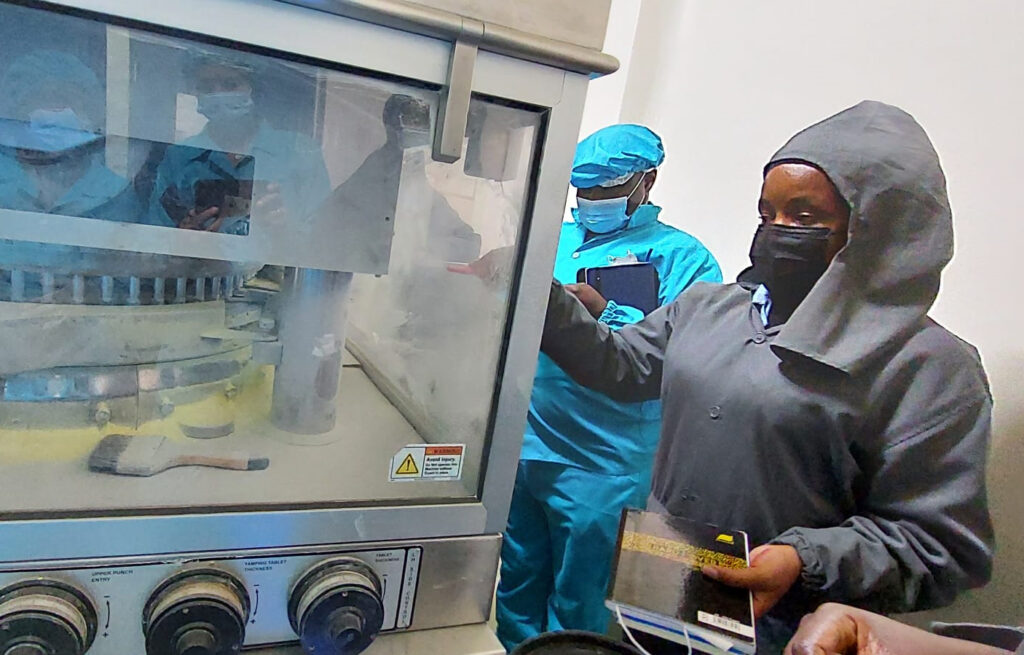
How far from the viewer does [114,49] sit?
1.56 feet

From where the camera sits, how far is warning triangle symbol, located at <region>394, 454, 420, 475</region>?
2.07 feet

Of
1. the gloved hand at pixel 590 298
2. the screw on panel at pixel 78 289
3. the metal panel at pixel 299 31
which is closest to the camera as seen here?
the metal panel at pixel 299 31

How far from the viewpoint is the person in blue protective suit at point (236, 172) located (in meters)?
0.53

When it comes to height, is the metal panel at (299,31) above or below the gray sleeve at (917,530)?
above

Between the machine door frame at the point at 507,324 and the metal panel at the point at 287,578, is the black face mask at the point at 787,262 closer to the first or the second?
the machine door frame at the point at 507,324

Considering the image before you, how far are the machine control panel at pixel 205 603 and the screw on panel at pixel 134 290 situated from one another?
0.21 m

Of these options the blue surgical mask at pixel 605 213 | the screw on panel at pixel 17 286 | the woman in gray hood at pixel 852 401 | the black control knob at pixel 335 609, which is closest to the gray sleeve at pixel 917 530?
the woman in gray hood at pixel 852 401

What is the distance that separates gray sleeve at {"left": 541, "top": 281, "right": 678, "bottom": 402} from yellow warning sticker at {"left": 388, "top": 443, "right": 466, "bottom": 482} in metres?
0.35

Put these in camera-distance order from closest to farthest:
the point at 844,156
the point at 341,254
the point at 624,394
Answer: the point at 341,254, the point at 844,156, the point at 624,394

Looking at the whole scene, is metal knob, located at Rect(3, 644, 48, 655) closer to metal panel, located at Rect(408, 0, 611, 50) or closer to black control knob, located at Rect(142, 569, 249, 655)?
black control knob, located at Rect(142, 569, 249, 655)

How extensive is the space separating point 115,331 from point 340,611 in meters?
0.31

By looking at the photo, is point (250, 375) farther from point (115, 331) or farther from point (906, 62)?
point (906, 62)

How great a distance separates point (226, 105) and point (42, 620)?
404mm

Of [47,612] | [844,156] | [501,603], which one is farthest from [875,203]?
[501,603]
